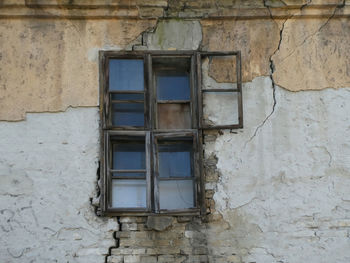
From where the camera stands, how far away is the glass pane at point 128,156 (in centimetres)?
435

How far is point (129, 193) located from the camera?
427 centimetres

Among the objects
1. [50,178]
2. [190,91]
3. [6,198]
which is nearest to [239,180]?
[190,91]

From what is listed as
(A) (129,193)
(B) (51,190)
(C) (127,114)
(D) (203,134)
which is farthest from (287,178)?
(B) (51,190)

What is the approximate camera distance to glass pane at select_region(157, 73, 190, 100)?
14.8 feet

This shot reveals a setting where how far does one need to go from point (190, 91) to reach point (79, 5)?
53.1 inches

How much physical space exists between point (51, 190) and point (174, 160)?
3.79 ft

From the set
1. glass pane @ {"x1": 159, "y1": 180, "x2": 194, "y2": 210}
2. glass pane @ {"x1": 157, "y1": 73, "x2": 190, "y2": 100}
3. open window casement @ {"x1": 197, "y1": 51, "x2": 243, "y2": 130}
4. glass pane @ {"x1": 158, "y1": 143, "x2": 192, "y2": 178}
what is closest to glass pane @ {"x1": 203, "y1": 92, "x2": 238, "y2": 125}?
open window casement @ {"x1": 197, "y1": 51, "x2": 243, "y2": 130}

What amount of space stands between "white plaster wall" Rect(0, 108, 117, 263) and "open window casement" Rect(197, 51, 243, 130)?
102cm

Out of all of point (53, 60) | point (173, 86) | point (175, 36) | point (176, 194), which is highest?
point (175, 36)

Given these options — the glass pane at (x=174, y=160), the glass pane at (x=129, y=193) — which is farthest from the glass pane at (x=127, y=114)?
the glass pane at (x=129, y=193)

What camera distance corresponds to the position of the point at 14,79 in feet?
14.3

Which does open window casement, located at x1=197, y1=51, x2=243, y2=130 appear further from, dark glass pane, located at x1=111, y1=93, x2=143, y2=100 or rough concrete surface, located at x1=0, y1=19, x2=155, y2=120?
rough concrete surface, located at x1=0, y1=19, x2=155, y2=120

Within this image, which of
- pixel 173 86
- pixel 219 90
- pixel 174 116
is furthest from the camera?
pixel 173 86

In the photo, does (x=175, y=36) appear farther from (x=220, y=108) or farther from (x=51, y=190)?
(x=51, y=190)
